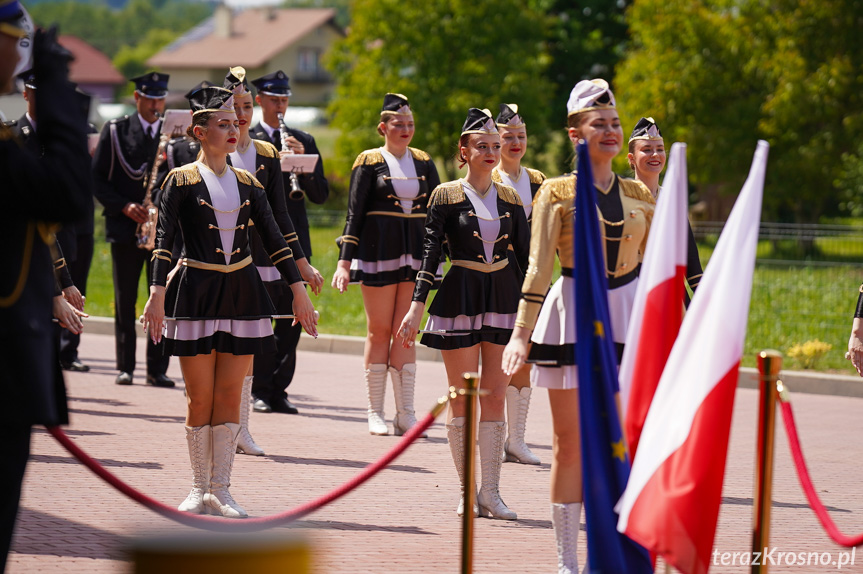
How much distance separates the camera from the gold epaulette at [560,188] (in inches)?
230

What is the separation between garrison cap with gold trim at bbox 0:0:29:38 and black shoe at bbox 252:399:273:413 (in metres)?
6.90

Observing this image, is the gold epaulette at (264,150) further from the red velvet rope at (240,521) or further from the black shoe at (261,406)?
the red velvet rope at (240,521)

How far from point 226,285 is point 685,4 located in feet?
104

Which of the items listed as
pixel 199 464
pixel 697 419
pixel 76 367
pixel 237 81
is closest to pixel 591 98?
pixel 697 419

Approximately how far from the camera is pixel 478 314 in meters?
7.73

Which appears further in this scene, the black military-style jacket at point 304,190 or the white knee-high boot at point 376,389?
the black military-style jacket at point 304,190

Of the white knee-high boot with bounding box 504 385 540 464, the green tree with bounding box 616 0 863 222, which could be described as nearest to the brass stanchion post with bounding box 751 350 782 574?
the white knee-high boot with bounding box 504 385 540 464

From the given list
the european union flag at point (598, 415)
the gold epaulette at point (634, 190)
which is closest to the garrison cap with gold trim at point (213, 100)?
the gold epaulette at point (634, 190)

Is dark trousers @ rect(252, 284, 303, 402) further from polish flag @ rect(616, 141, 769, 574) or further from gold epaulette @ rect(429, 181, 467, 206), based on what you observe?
polish flag @ rect(616, 141, 769, 574)

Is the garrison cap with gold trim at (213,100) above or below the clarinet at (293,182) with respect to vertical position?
above

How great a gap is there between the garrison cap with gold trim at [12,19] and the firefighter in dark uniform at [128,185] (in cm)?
803

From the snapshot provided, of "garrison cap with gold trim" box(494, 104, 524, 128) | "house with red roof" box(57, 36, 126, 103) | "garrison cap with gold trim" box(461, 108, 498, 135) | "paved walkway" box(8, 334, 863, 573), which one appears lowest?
"paved walkway" box(8, 334, 863, 573)

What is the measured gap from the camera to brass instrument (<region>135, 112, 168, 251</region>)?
1146 centimetres

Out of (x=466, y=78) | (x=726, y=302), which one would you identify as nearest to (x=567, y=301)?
(x=726, y=302)
